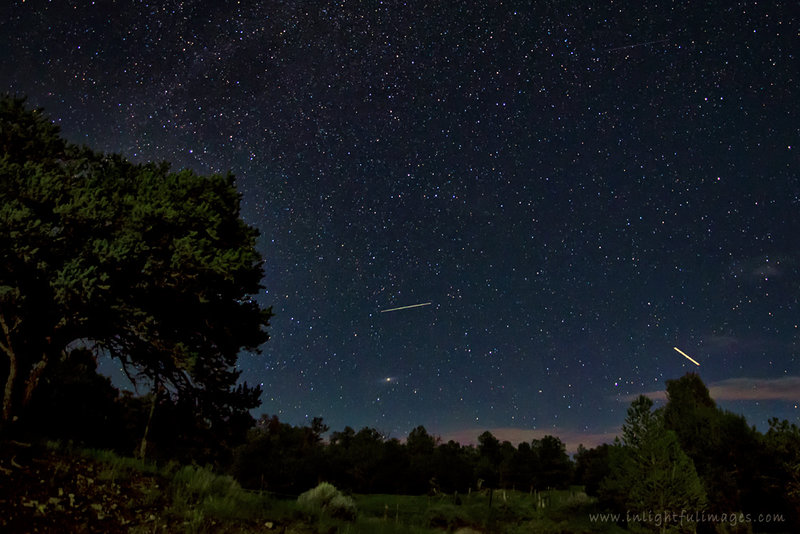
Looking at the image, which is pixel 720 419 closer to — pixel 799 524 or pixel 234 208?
pixel 799 524

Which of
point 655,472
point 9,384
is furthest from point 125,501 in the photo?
point 655,472

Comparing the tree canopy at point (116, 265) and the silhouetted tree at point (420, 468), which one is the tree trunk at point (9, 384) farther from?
the silhouetted tree at point (420, 468)

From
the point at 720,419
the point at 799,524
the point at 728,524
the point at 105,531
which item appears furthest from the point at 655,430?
the point at 105,531

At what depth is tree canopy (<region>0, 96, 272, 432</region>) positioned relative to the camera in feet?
37.7

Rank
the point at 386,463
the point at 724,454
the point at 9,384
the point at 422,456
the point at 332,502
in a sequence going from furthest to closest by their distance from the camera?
the point at 422,456 → the point at 386,463 → the point at 724,454 → the point at 332,502 → the point at 9,384

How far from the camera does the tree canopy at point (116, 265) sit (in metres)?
11.5

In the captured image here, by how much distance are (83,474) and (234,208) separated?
8.78 metres

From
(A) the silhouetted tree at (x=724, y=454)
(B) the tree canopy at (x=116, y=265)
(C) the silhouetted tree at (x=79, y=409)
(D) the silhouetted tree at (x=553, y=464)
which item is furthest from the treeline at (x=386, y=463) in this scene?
(B) the tree canopy at (x=116, y=265)

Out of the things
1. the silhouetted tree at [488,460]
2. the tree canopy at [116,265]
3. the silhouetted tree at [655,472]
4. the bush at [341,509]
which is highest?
the tree canopy at [116,265]

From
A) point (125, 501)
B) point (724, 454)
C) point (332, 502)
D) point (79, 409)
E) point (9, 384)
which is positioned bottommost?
point (332, 502)

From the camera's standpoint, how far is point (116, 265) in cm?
1183

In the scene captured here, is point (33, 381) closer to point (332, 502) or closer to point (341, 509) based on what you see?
point (332, 502)

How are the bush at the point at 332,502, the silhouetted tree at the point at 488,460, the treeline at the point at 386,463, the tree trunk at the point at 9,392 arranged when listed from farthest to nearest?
the silhouetted tree at the point at 488,460
the treeline at the point at 386,463
the bush at the point at 332,502
the tree trunk at the point at 9,392

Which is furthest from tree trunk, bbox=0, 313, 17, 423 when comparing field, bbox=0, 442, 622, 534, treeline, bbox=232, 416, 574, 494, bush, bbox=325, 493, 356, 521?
treeline, bbox=232, 416, 574, 494
